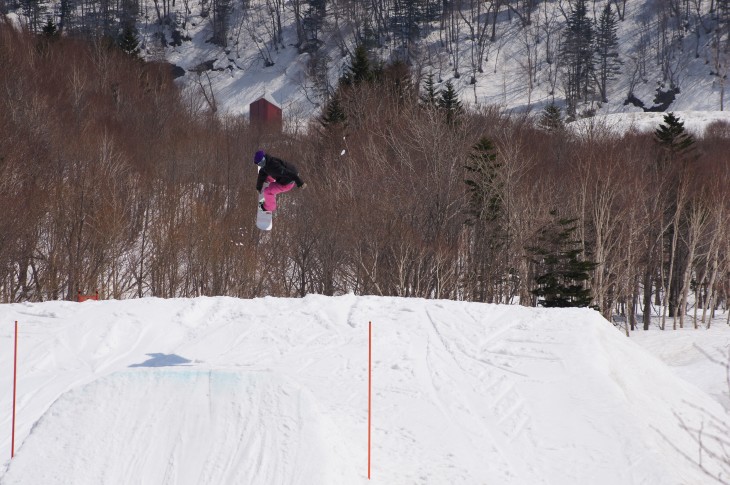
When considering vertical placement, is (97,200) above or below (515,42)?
below

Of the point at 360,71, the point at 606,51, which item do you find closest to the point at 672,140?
the point at 360,71

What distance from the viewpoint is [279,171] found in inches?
399

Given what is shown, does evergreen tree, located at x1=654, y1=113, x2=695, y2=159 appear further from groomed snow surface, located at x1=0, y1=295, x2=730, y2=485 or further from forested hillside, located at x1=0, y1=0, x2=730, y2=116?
forested hillside, located at x1=0, y1=0, x2=730, y2=116

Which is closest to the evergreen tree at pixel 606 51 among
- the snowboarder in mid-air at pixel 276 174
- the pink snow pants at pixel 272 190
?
the pink snow pants at pixel 272 190

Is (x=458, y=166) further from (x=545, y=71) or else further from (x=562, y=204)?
(x=545, y=71)

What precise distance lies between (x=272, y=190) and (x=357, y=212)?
19436 millimetres

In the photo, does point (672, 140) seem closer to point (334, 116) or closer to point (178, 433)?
point (334, 116)

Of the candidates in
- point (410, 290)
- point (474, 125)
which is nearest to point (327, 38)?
point (474, 125)

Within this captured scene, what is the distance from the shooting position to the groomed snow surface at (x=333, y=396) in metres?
6.68

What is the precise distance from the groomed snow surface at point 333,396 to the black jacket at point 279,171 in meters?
2.89

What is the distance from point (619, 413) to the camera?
9.30m

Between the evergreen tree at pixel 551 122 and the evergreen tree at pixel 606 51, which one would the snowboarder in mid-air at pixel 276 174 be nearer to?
the evergreen tree at pixel 551 122

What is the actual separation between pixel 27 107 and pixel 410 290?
2002 cm

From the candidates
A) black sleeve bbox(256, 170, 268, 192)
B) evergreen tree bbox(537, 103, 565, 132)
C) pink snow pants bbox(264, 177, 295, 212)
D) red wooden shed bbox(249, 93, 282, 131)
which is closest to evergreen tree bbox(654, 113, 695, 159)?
evergreen tree bbox(537, 103, 565, 132)
